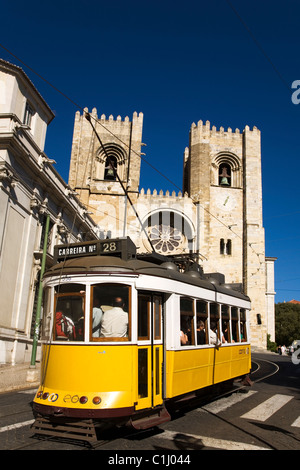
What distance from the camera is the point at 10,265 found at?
1552 cm

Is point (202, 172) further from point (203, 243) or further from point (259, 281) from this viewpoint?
point (259, 281)

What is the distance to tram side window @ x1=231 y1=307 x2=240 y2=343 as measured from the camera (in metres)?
8.82

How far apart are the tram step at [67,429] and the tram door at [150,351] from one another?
74 cm

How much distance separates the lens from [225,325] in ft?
27.2

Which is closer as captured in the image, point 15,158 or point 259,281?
point 15,158

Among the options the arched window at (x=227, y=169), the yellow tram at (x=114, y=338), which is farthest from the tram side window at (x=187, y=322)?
the arched window at (x=227, y=169)

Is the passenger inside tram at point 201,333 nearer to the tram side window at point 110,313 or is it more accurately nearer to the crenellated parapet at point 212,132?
the tram side window at point 110,313

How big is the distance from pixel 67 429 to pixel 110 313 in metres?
1.55

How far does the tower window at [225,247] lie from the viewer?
122 feet

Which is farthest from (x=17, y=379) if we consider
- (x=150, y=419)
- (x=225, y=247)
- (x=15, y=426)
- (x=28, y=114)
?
(x=225, y=247)

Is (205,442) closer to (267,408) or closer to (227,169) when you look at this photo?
(267,408)
